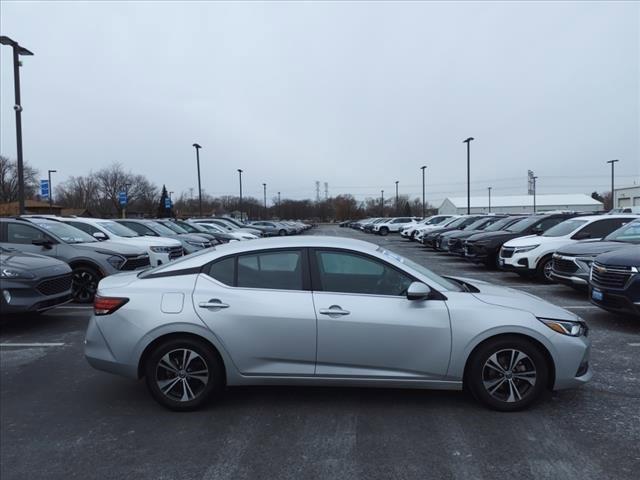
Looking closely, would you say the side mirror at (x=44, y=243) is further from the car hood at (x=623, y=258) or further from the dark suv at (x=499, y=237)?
the dark suv at (x=499, y=237)

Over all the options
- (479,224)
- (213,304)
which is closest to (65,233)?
(213,304)

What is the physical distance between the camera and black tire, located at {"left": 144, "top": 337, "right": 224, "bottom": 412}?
4.16m

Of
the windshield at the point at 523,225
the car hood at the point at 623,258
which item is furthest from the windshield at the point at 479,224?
the car hood at the point at 623,258

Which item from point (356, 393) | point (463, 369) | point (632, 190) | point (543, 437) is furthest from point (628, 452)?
point (632, 190)

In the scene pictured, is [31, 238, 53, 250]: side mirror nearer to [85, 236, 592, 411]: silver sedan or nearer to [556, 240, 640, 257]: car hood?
[85, 236, 592, 411]: silver sedan

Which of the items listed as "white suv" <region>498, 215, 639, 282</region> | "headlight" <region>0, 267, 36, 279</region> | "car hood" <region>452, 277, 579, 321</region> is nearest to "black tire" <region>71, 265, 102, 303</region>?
"headlight" <region>0, 267, 36, 279</region>

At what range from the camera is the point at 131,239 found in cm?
1195

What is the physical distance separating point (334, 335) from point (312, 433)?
788 millimetres

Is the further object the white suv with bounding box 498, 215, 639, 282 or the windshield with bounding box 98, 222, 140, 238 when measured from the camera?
the windshield with bounding box 98, 222, 140, 238

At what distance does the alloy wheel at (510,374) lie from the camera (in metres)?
4.07

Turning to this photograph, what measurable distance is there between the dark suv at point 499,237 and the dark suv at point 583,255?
4.53m

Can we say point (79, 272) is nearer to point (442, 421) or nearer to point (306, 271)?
point (306, 271)

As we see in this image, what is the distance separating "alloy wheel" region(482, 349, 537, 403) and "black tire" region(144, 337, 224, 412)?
7.55ft

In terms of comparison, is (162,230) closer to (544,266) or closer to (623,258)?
(544,266)
